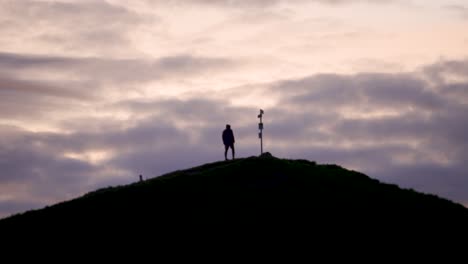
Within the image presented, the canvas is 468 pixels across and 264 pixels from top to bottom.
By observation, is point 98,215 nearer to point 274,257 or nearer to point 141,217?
point 141,217

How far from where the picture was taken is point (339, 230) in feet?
151

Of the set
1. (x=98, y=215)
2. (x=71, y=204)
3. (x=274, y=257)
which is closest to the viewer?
(x=274, y=257)

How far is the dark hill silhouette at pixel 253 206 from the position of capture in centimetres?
4666

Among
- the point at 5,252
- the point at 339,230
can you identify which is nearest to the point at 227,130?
the point at 339,230

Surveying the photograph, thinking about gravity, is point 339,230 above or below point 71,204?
below

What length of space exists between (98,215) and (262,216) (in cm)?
1199

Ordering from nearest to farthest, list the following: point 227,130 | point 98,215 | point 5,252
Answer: point 5,252, point 98,215, point 227,130

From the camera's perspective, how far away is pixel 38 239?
152ft

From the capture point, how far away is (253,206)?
4806 cm

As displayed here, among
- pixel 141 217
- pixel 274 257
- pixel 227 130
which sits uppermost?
→ pixel 227 130

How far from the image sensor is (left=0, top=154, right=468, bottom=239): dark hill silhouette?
46.7m

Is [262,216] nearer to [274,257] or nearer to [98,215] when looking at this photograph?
[274,257]

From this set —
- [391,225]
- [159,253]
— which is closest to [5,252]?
[159,253]

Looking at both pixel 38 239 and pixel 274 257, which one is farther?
pixel 38 239
